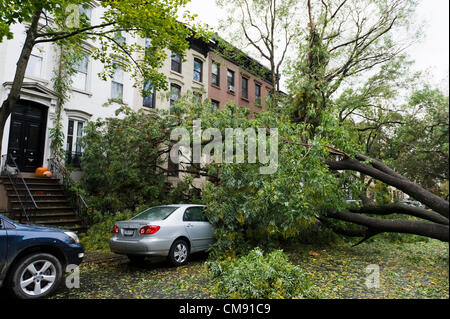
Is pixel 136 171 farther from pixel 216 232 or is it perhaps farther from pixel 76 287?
pixel 76 287

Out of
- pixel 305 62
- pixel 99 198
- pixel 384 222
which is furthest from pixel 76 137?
pixel 384 222

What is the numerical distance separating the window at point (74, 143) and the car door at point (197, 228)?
856cm

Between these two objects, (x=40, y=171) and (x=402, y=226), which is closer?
(x=402, y=226)

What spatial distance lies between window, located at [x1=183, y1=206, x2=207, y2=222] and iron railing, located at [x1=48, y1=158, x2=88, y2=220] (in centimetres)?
541

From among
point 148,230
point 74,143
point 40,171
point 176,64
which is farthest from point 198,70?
point 148,230

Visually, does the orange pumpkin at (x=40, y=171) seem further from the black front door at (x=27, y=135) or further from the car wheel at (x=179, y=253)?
the car wheel at (x=179, y=253)

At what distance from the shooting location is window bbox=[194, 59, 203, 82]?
20967mm

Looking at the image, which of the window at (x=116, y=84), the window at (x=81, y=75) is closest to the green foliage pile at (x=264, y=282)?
the window at (x=81, y=75)

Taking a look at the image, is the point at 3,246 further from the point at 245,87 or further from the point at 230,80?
the point at 245,87

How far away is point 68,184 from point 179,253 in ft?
25.1

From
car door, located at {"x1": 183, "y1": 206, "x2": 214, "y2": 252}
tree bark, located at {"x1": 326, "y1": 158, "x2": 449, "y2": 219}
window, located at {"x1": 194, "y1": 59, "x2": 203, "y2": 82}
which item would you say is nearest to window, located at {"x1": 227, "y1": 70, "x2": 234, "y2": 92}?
window, located at {"x1": 194, "y1": 59, "x2": 203, "y2": 82}

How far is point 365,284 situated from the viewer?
224 inches

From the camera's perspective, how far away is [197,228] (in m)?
8.18
